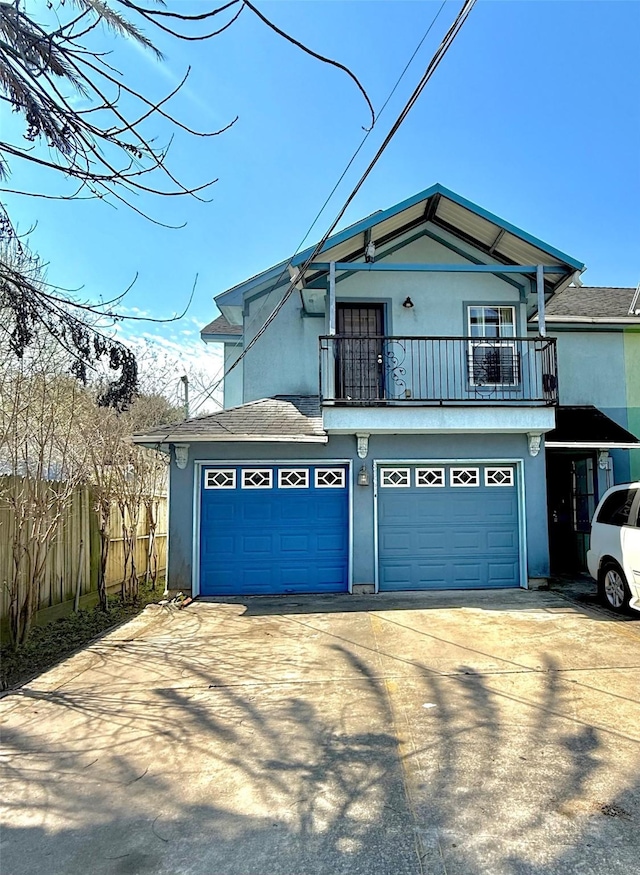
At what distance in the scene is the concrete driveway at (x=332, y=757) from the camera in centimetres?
262

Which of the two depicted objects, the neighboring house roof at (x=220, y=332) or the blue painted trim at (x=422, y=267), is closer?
the blue painted trim at (x=422, y=267)

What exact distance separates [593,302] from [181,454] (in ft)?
37.3

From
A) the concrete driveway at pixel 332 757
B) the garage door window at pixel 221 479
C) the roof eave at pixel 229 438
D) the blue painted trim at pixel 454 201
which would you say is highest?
the blue painted trim at pixel 454 201

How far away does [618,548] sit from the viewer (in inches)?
289

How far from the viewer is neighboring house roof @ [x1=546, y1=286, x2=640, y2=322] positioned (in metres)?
12.0

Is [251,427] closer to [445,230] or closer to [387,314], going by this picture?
[387,314]

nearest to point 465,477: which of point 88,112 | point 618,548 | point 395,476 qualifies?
point 395,476

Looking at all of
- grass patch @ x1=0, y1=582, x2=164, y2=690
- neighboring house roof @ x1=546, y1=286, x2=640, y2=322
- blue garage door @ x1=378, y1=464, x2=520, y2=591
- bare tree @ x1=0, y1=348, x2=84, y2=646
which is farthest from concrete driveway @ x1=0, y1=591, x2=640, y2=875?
neighboring house roof @ x1=546, y1=286, x2=640, y2=322

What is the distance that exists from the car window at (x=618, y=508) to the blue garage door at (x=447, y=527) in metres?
1.86

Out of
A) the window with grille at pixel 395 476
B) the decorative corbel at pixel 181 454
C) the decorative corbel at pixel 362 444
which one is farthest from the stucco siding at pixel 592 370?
the decorative corbel at pixel 181 454

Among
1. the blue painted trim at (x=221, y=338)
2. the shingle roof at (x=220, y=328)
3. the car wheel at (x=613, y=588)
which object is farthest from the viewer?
the shingle roof at (x=220, y=328)

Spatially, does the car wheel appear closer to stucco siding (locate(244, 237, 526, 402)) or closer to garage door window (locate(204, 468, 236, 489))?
stucco siding (locate(244, 237, 526, 402))

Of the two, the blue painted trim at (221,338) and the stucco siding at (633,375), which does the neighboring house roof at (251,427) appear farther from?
the stucco siding at (633,375)

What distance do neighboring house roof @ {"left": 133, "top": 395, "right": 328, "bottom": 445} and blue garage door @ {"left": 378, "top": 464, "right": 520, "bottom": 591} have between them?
66.2 inches
